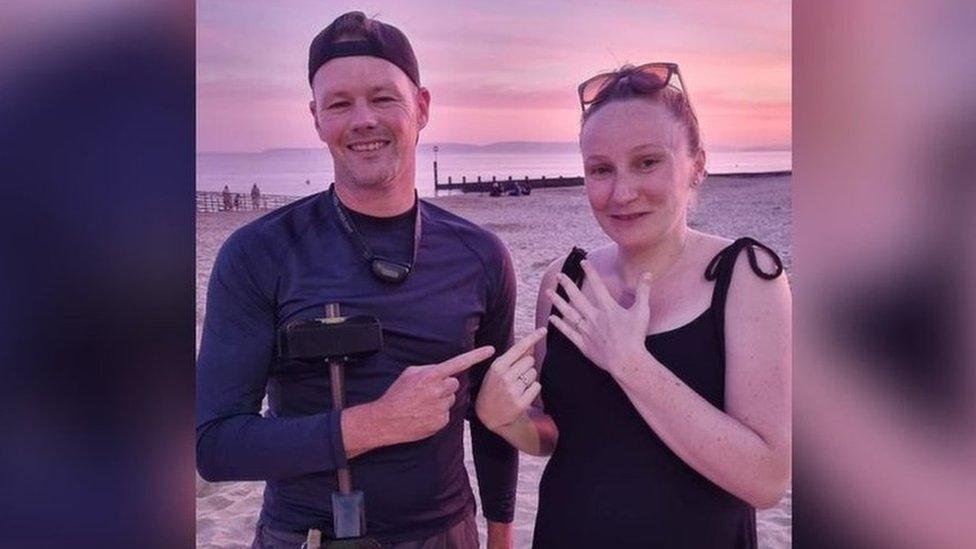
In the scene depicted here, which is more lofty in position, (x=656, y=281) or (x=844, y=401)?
(x=656, y=281)

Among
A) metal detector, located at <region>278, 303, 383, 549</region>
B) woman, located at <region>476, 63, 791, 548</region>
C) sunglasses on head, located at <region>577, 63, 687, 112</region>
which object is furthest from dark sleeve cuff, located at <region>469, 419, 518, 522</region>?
sunglasses on head, located at <region>577, 63, 687, 112</region>

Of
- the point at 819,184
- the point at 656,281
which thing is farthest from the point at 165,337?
the point at 819,184

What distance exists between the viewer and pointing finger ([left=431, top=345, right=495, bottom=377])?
1356 mm

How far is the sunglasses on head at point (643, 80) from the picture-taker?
1339 millimetres

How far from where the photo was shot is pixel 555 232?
146 cm

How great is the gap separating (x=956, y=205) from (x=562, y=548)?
33.5 inches

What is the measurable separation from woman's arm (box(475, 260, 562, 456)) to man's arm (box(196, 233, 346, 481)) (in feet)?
0.81

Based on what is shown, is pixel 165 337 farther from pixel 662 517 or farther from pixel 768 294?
pixel 768 294

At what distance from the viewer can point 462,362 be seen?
1373 millimetres

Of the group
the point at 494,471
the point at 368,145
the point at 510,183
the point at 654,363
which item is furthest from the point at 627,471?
the point at 368,145

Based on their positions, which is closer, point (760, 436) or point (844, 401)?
point (760, 436)

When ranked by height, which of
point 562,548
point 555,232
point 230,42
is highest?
point 230,42

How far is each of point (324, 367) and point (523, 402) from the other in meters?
0.33

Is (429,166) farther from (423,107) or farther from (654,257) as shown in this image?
(654,257)
